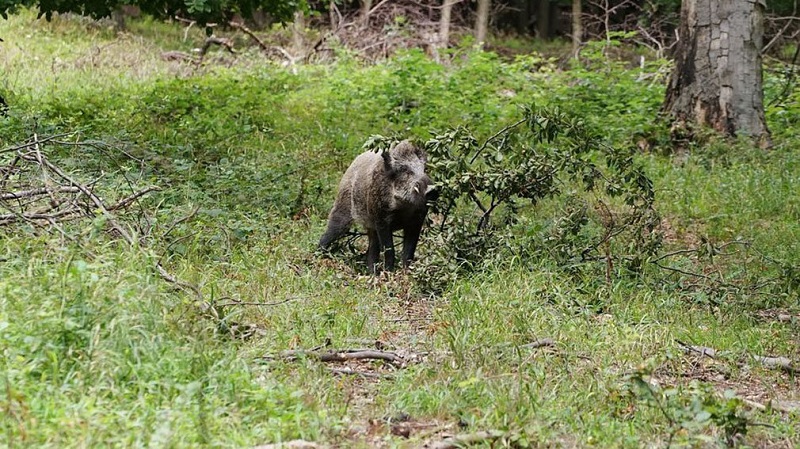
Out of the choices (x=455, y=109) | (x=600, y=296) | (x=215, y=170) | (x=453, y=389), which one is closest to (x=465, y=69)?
(x=455, y=109)

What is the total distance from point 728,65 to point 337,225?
6.72 metres

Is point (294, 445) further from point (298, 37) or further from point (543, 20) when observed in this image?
point (543, 20)

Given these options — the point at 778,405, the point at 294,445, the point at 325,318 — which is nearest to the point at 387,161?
the point at 325,318

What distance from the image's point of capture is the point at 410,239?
28.1ft

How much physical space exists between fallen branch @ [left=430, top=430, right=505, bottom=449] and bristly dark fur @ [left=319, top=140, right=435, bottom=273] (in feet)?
12.3

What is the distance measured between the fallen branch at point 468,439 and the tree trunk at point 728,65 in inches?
373

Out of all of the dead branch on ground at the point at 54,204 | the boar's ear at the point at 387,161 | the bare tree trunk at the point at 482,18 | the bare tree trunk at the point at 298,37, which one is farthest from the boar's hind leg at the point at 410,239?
the bare tree trunk at the point at 482,18

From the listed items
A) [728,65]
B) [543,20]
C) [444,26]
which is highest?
[728,65]

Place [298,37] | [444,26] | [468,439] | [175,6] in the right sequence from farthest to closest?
[444,26] < [298,37] < [175,6] < [468,439]

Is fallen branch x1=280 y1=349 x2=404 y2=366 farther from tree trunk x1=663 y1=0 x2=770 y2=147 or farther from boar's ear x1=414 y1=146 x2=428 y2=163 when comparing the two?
tree trunk x1=663 y1=0 x2=770 y2=147

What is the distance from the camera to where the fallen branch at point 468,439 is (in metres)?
4.50

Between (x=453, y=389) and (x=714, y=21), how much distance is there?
9.50m

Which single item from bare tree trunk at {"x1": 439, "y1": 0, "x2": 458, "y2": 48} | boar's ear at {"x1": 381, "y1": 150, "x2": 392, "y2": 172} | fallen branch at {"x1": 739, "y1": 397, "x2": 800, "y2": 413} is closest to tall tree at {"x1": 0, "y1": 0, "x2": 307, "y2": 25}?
boar's ear at {"x1": 381, "y1": 150, "x2": 392, "y2": 172}

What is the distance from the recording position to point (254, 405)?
4.61 metres
